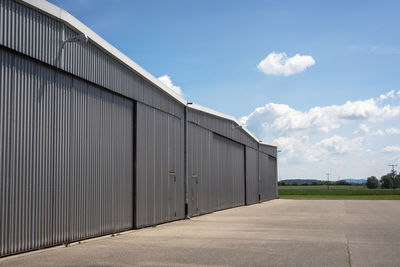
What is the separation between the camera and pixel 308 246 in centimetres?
1327

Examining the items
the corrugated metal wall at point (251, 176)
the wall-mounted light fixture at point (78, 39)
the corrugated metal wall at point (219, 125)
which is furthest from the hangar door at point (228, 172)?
the wall-mounted light fixture at point (78, 39)

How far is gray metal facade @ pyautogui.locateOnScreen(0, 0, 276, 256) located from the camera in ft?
38.3

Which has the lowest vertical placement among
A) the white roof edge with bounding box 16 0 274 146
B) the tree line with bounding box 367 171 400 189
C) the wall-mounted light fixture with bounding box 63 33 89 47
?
the tree line with bounding box 367 171 400 189

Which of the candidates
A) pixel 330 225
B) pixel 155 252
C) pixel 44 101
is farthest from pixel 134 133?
pixel 330 225

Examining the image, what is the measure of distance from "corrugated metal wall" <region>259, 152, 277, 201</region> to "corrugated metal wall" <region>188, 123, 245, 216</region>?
9890 mm

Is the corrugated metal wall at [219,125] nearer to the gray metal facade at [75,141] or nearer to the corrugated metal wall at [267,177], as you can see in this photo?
the gray metal facade at [75,141]

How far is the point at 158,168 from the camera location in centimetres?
2150

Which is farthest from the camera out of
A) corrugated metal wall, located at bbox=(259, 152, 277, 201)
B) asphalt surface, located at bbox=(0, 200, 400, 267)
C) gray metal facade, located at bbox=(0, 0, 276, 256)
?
corrugated metal wall, located at bbox=(259, 152, 277, 201)

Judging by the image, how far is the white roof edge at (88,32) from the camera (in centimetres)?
1274

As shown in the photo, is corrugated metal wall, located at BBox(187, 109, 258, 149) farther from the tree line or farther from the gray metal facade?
the tree line

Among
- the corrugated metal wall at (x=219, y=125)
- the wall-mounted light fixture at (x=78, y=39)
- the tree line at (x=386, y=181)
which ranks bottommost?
the tree line at (x=386, y=181)

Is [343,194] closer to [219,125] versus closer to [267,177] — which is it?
[267,177]

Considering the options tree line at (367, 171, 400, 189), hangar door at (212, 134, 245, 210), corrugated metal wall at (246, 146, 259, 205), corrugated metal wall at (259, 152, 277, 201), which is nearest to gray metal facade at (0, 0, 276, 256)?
hangar door at (212, 134, 245, 210)

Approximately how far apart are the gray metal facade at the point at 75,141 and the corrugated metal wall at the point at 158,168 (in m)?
0.05
